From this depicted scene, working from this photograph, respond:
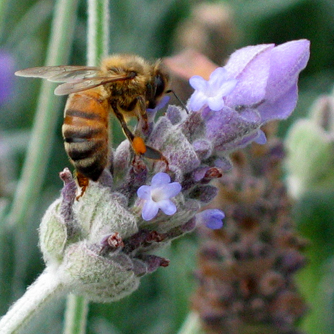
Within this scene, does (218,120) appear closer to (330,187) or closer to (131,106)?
(131,106)

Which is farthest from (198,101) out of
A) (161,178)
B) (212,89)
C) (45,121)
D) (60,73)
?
(45,121)

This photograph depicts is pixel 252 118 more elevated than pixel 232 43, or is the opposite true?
pixel 232 43

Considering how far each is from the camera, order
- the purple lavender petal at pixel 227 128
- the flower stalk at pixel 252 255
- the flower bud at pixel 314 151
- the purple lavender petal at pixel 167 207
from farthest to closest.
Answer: the flower bud at pixel 314 151 < the flower stalk at pixel 252 255 < the purple lavender petal at pixel 227 128 < the purple lavender petal at pixel 167 207

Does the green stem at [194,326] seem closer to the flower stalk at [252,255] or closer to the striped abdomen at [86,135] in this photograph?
the flower stalk at [252,255]

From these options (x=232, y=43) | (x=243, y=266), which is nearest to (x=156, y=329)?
(x=243, y=266)

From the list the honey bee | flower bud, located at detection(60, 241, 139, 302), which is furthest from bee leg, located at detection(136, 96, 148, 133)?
flower bud, located at detection(60, 241, 139, 302)

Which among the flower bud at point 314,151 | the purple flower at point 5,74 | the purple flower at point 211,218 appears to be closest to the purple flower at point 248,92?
the purple flower at point 211,218

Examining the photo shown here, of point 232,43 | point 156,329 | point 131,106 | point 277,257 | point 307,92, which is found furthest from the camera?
point 307,92
